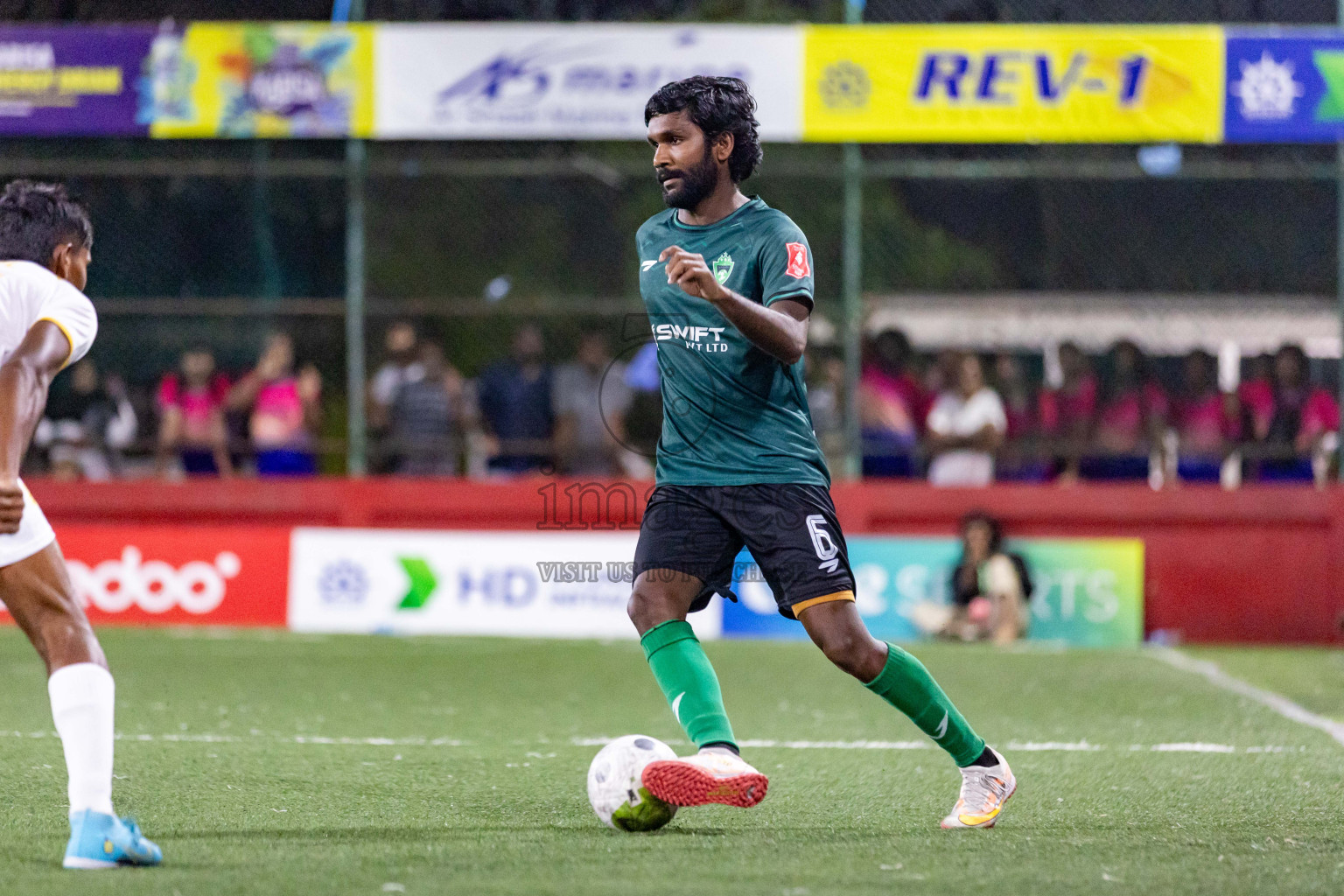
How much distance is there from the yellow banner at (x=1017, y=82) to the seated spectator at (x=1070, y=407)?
Result: 65.6 inches

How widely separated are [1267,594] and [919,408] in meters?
2.92

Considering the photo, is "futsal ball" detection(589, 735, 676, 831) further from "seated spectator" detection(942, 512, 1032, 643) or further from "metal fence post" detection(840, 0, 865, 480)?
"metal fence post" detection(840, 0, 865, 480)

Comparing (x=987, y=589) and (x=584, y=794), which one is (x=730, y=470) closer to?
(x=584, y=794)

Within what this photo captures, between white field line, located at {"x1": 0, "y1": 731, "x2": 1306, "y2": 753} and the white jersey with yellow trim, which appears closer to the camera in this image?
the white jersey with yellow trim

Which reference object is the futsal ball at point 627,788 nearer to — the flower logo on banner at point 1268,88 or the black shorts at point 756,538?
the black shorts at point 756,538

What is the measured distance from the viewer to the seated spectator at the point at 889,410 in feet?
44.2

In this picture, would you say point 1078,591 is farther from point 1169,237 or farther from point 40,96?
point 40,96

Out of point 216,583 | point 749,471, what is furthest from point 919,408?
point 749,471

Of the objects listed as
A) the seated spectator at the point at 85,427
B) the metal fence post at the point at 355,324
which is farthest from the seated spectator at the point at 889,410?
the seated spectator at the point at 85,427

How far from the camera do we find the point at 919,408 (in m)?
A: 13.5

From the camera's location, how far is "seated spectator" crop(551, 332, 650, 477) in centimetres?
1338

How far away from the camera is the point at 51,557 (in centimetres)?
437

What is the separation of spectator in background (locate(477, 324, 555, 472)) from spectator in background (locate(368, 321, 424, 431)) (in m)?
0.58

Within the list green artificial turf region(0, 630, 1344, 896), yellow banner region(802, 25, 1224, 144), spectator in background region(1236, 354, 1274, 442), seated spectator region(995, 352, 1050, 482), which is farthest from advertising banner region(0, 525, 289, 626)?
spectator in background region(1236, 354, 1274, 442)
